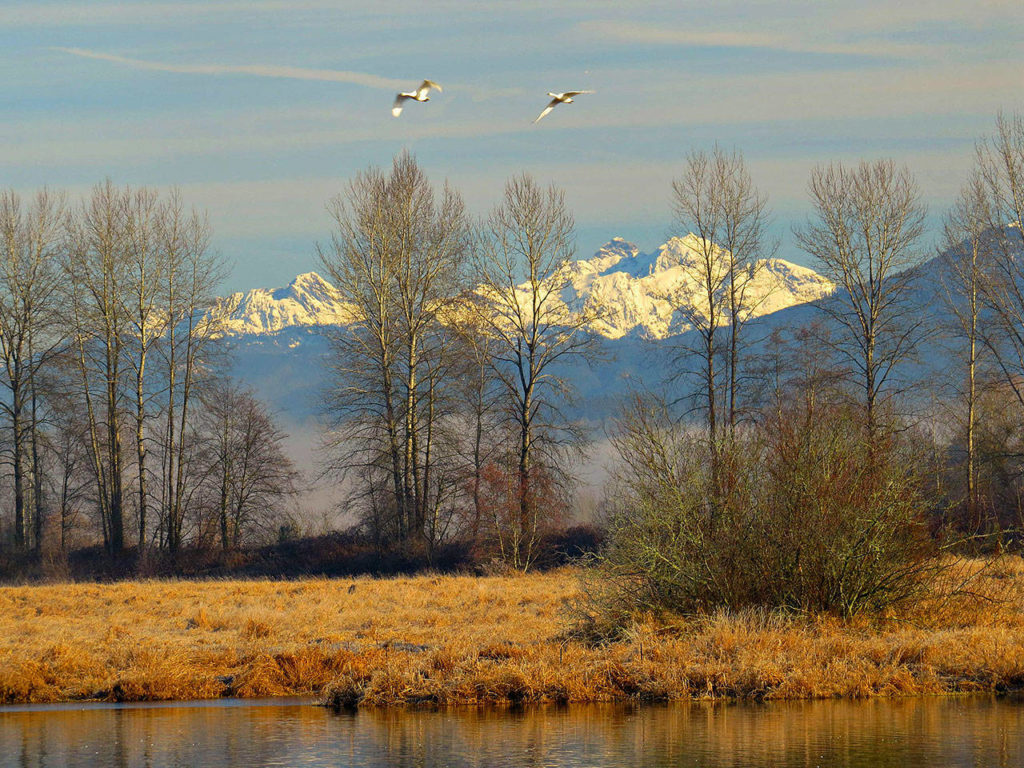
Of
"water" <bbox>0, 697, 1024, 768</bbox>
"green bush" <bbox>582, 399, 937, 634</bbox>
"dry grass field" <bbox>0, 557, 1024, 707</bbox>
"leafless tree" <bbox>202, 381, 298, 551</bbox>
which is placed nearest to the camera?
"water" <bbox>0, 697, 1024, 768</bbox>

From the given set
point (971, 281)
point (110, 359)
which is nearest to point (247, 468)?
point (110, 359)

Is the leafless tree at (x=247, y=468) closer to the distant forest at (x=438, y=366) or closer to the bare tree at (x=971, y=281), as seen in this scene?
the distant forest at (x=438, y=366)

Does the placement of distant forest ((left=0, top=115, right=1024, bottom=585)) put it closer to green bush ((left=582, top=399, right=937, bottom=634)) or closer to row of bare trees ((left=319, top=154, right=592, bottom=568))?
row of bare trees ((left=319, top=154, right=592, bottom=568))

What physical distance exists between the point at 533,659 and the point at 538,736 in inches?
151

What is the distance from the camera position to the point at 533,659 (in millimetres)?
18484

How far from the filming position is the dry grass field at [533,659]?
1731cm

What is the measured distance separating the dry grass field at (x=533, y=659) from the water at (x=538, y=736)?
2.17 feet

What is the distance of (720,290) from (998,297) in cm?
1092

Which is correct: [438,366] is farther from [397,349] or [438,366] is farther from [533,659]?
[533,659]

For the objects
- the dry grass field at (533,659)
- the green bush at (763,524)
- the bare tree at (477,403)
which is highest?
the bare tree at (477,403)

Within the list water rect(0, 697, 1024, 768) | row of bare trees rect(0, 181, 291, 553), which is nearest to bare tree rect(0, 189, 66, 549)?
row of bare trees rect(0, 181, 291, 553)

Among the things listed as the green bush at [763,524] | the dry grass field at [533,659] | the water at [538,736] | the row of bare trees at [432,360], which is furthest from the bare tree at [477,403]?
the water at [538,736]

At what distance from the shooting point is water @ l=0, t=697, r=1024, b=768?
43.3 feet

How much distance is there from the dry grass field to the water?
2.17 feet
